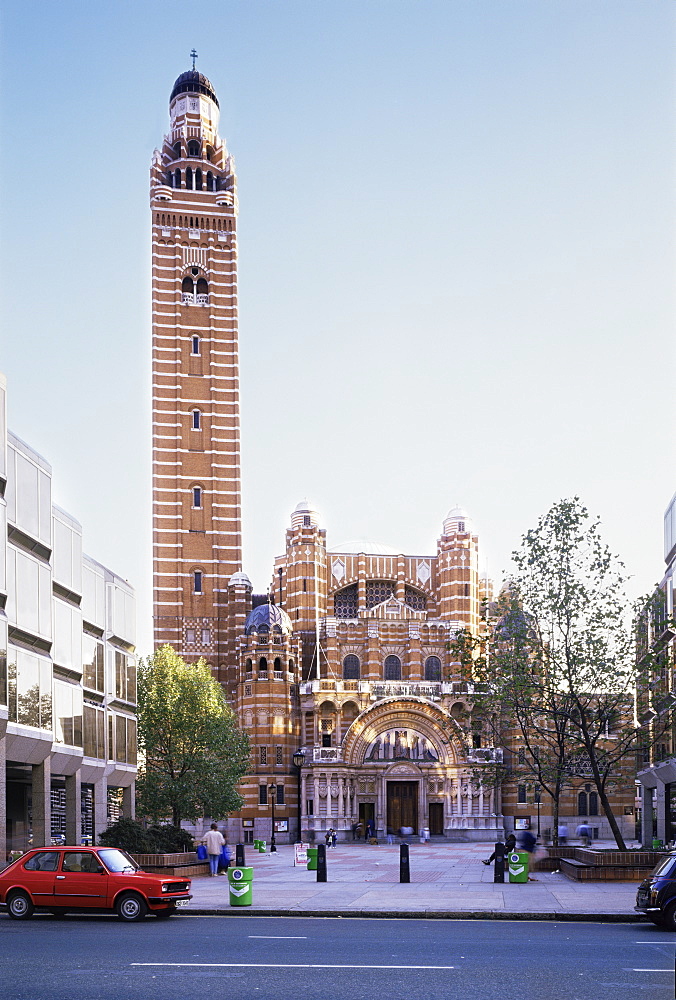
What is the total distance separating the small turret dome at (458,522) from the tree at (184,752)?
131ft

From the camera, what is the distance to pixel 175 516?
93438mm

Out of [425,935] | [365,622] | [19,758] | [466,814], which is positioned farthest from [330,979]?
[365,622]

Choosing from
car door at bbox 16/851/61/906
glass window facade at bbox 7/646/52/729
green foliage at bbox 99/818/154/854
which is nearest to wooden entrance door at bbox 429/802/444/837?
glass window facade at bbox 7/646/52/729

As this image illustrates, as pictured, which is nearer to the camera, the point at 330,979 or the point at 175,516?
the point at 330,979

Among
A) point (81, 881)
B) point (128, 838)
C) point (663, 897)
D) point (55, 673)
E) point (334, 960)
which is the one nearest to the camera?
point (334, 960)

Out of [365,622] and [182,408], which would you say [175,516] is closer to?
[182,408]

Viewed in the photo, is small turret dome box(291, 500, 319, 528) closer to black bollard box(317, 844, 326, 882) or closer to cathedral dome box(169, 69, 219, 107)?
cathedral dome box(169, 69, 219, 107)

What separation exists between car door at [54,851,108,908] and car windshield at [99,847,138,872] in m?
0.17

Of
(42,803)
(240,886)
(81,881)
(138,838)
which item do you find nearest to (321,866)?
(138,838)

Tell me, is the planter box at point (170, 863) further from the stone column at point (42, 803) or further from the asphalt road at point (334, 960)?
the asphalt road at point (334, 960)

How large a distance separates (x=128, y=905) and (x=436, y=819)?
65.9 metres

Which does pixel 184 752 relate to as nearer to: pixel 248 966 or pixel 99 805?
pixel 99 805

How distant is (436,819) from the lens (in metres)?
86.2

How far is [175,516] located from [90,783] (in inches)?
1959
